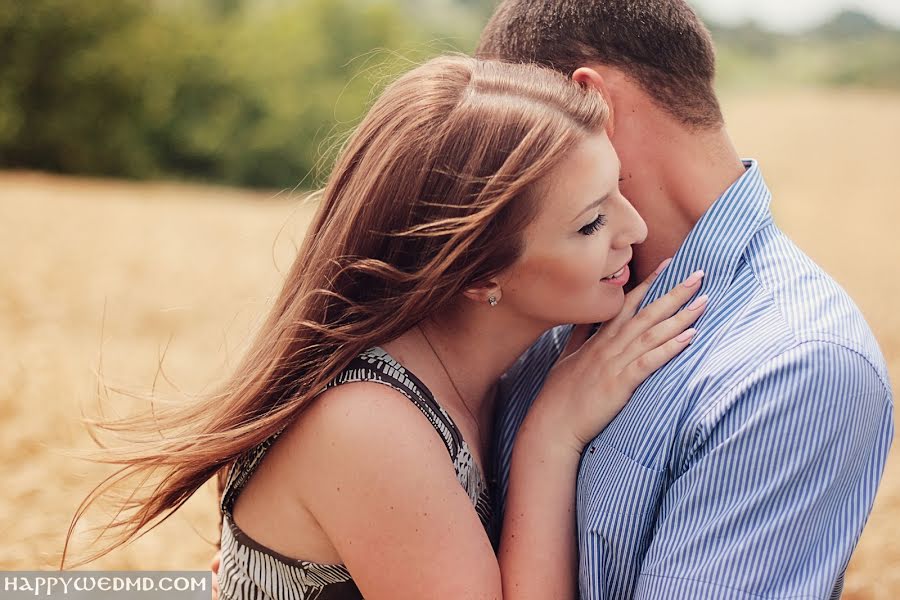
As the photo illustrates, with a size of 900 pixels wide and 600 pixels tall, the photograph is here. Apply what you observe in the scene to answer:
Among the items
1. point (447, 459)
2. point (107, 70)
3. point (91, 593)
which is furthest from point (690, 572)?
point (107, 70)

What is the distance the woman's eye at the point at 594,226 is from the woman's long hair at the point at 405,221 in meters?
0.16

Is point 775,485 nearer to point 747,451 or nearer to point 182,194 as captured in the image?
point 747,451

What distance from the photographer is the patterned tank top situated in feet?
7.80

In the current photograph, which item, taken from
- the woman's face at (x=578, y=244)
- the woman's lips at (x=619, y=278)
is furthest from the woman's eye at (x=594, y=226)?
the woman's lips at (x=619, y=278)

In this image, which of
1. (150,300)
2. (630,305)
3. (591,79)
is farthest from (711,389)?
(150,300)

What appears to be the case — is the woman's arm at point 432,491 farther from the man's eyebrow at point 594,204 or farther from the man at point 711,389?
the man's eyebrow at point 594,204

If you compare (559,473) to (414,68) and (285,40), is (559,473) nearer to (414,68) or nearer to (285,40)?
(414,68)

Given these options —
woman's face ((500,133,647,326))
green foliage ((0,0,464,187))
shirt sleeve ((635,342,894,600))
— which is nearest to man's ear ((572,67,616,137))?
woman's face ((500,133,647,326))

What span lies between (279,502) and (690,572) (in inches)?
39.4

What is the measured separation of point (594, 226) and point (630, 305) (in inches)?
10.5

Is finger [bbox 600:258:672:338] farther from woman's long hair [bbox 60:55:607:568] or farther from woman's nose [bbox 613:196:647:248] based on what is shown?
woman's long hair [bbox 60:55:607:568]

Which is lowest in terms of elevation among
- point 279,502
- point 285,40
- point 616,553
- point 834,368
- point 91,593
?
point 285,40

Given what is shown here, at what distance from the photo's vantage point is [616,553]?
231cm

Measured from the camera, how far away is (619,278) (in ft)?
8.48
